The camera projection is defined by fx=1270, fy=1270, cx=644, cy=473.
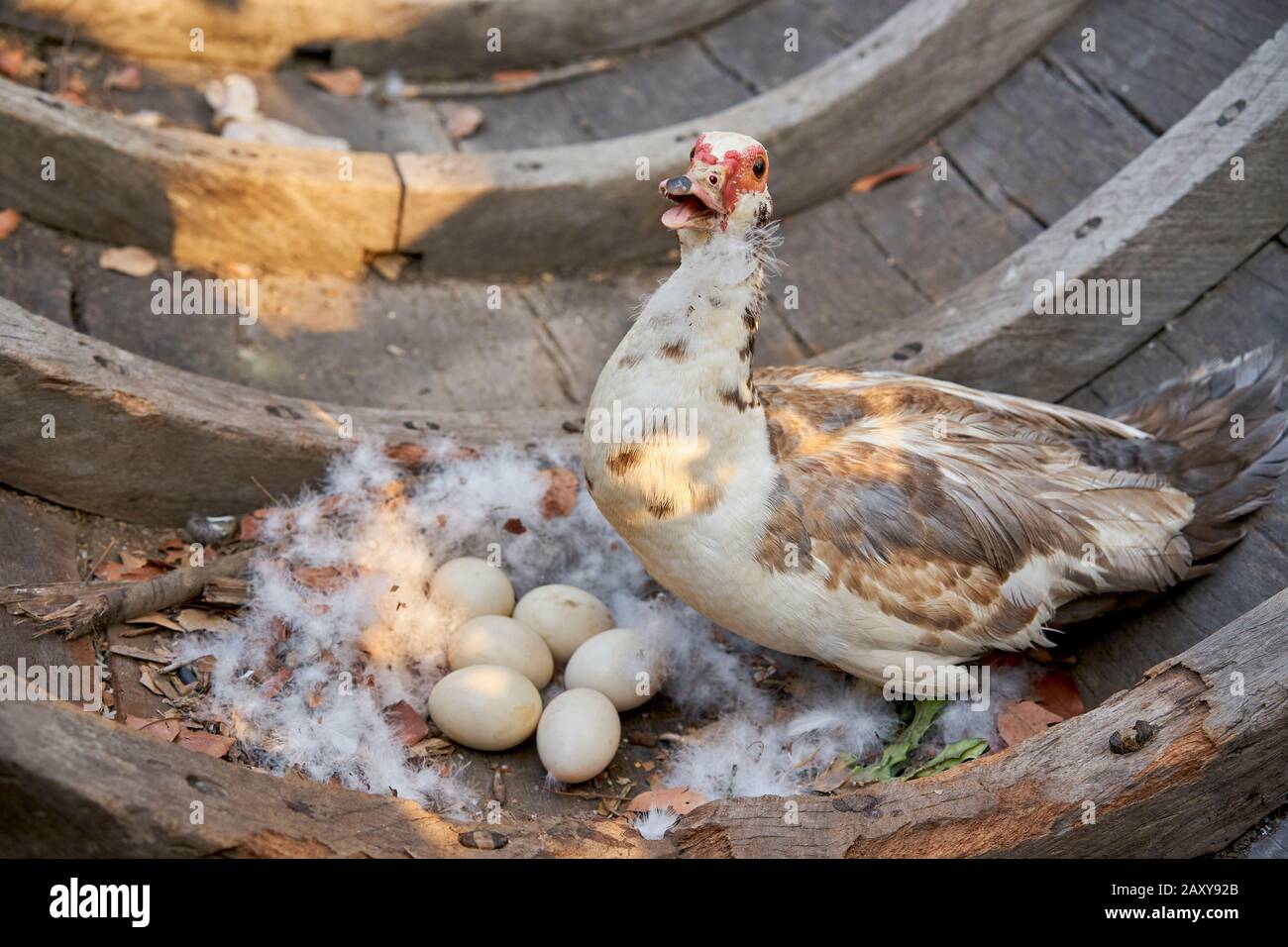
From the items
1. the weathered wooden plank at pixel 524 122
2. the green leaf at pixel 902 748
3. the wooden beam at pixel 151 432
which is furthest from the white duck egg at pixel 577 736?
the weathered wooden plank at pixel 524 122

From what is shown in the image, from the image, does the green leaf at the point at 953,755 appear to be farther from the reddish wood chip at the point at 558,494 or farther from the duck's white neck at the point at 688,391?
the reddish wood chip at the point at 558,494

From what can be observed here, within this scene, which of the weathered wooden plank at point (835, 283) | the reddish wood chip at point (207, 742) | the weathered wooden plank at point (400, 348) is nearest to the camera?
the reddish wood chip at point (207, 742)

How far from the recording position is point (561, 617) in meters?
3.38

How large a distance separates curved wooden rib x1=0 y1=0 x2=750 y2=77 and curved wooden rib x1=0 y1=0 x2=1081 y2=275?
2.95 ft

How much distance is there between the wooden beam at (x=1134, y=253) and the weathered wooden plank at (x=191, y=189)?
170 cm

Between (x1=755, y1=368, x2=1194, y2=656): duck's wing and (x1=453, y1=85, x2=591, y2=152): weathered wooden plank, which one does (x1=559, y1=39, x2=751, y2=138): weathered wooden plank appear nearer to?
(x1=453, y1=85, x2=591, y2=152): weathered wooden plank

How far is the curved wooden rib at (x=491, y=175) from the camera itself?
407cm

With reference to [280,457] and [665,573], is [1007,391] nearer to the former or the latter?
[665,573]

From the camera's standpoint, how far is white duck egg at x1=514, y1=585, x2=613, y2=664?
337 cm

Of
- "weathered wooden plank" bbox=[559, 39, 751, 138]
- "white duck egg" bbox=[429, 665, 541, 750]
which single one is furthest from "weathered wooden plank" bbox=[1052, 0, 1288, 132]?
"white duck egg" bbox=[429, 665, 541, 750]

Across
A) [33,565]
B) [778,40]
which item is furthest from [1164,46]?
[33,565]

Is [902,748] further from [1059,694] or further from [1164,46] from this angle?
[1164,46]

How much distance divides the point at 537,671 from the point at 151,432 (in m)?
1.18

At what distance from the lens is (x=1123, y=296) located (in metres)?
3.73
